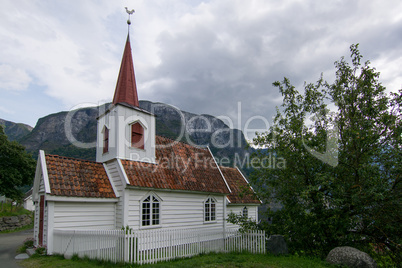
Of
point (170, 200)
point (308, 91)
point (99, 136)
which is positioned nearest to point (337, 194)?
point (308, 91)

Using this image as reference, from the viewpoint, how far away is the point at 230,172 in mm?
24875

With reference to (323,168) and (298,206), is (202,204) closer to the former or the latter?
(298,206)

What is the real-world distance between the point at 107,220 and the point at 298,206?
9.47 metres

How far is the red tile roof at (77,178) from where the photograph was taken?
40.0ft

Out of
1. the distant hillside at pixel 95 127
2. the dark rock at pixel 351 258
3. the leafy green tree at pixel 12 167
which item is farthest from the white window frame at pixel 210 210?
the distant hillside at pixel 95 127

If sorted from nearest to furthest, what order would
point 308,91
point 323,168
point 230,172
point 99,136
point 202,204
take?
point 323,168 → point 308,91 → point 99,136 → point 202,204 → point 230,172

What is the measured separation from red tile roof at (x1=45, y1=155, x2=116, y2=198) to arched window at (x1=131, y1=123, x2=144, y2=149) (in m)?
2.39

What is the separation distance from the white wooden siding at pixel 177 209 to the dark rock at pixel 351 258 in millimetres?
8330

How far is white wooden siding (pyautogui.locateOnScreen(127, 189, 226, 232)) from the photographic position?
1373 cm

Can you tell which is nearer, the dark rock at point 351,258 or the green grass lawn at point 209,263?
the green grass lawn at point 209,263

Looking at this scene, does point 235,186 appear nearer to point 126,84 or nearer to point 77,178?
point 126,84

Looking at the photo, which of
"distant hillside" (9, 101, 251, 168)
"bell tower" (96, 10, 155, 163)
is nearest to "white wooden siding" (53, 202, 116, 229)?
"bell tower" (96, 10, 155, 163)

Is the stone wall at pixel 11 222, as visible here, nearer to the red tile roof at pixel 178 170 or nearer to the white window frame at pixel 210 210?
the red tile roof at pixel 178 170

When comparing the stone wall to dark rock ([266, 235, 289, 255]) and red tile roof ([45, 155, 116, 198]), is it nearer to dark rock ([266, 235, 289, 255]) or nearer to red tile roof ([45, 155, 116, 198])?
red tile roof ([45, 155, 116, 198])
